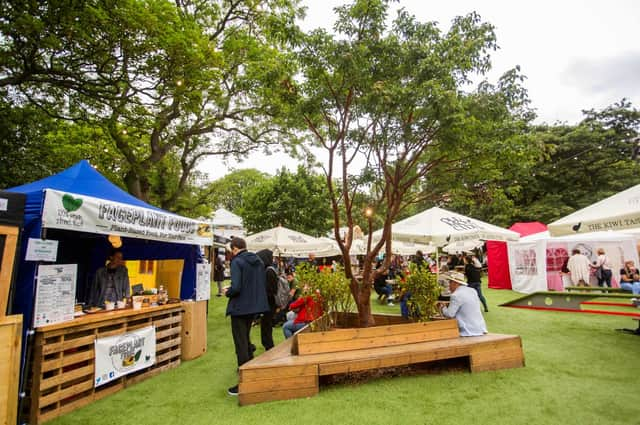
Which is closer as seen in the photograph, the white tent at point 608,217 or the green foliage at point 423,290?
the white tent at point 608,217

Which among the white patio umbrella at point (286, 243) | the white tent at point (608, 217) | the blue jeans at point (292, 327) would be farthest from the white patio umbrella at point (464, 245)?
the blue jeans at point (292, 327)

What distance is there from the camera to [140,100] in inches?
359

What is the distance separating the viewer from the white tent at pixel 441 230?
340 inches

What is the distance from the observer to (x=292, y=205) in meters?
24.2

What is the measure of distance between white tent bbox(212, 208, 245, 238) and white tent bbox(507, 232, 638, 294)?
1944 cm

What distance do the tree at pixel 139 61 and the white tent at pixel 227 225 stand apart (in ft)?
47.0

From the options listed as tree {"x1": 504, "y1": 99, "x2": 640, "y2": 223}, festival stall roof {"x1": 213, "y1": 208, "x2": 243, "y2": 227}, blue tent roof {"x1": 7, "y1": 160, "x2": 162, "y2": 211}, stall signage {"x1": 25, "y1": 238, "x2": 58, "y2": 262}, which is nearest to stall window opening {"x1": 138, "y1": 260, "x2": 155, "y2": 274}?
blue tent roof {"x1": 7, "y1": 160, "x2": 162, "y2": 211}

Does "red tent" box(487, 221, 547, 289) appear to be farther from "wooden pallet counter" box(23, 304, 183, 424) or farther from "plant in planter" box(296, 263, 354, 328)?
"wooden pallet counter" box(23, 304, 183, 424)

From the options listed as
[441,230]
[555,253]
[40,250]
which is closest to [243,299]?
[40,250]

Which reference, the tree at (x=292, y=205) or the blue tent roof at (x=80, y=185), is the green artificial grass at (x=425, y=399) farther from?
the tree at (x=292, y=205)

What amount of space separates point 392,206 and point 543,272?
12.4 meters

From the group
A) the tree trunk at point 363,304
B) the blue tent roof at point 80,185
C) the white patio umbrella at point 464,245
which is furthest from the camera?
the white patio umbrella at point 464,245

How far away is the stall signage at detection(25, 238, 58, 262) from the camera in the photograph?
3588 mm

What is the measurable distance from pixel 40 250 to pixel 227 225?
2696 centimetres
